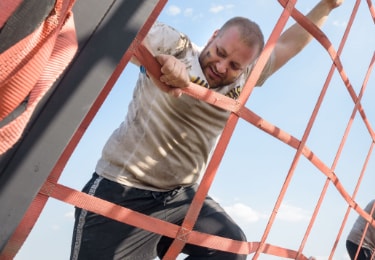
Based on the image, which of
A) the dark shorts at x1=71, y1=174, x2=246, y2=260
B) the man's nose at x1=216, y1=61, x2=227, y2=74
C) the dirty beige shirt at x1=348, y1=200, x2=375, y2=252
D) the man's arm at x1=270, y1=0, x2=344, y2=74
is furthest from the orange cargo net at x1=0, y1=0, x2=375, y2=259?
the dirty beige shirt at x1=348, y1=200, x2=375, y2=252

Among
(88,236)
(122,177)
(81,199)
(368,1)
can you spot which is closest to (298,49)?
(368,1)

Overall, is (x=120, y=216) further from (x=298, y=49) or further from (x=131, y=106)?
(x=298, y=49)

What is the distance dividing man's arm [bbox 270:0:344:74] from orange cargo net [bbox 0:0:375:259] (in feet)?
0.42

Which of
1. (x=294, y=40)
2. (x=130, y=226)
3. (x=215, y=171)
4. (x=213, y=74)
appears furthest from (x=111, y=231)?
(x=294, y=40)

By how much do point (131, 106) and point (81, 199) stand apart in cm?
101

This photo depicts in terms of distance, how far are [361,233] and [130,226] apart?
3.08 meters

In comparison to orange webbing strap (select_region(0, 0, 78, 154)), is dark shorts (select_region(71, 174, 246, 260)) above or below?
below

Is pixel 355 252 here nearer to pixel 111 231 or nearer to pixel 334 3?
pixel 334 3

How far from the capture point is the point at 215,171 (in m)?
Answer: 1.50

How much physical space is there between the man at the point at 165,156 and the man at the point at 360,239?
8.61 ft

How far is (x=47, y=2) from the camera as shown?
78 cm

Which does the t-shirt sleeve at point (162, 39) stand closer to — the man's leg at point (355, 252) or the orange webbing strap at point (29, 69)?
the orange webbing strap at point (29, 69)

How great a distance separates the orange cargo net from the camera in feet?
3.44

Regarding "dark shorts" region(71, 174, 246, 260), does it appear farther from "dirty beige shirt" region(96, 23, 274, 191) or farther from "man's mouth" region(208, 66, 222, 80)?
"man's mouth" region(208, 66, 222, 80)
